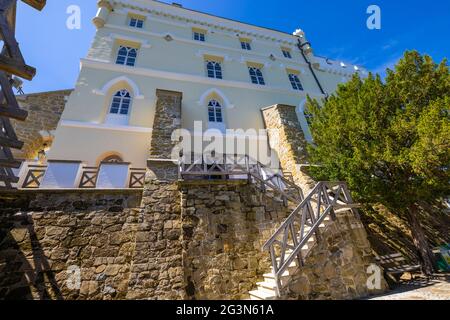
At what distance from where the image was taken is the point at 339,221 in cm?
543

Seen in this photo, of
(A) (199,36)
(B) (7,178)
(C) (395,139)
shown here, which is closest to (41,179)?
(B) (7,178)

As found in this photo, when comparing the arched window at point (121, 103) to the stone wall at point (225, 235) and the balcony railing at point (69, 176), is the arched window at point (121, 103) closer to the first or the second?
the balcony railing at point (69, 176)

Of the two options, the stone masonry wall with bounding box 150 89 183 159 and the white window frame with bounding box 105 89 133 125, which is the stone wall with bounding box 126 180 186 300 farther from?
the white window frame with bounding box 105 89 133 125

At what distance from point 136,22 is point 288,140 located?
13331 millimetres

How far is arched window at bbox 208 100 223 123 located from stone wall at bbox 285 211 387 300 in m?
7.56

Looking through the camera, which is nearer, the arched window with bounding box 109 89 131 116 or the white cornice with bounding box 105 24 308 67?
the arched window with bounding box 109 89 131 116

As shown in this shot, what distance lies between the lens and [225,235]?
5742mm

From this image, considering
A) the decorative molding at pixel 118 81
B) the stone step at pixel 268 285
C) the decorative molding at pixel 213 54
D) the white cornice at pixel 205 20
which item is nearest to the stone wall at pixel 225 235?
the stone step at pixel 268 285

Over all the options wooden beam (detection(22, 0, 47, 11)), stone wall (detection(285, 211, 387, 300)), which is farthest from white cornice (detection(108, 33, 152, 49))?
stone wall (detection(285, 211, 387, 300))

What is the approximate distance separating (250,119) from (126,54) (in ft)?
28.3

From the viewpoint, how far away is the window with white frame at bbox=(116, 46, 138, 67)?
35.1 ft

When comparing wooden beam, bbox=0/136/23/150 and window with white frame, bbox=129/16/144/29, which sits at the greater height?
window with white frame, bbox=129/16/144/29
